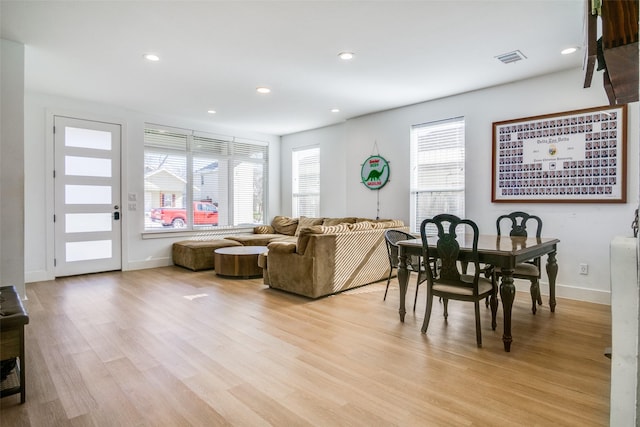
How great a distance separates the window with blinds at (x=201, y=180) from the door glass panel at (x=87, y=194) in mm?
628

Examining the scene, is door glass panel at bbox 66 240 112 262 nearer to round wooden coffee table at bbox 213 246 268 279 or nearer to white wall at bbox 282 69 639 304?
round wooden coffee table at bbox 213 246 268 279

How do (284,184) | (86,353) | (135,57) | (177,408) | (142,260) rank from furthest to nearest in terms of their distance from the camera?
(284,184) → (142,260) → (135,57) → (86,353) → (177,408)

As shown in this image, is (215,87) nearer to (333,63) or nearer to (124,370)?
(333,63)

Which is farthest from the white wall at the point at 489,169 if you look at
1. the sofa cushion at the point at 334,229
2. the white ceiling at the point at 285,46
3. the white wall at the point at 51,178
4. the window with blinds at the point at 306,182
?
the white wall at the point at 51,178

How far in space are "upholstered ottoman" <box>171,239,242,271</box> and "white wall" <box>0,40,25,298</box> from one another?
2426 mm

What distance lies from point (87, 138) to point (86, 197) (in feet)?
3.02

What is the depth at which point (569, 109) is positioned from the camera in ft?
13.2

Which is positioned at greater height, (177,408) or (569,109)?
(569,109)

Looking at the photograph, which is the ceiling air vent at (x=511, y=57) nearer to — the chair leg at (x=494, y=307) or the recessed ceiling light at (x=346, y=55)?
the recessed ceiling light at (x=346, y=55)

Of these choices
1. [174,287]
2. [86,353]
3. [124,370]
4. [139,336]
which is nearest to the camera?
[124,370]

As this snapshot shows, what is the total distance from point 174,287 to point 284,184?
393 cm

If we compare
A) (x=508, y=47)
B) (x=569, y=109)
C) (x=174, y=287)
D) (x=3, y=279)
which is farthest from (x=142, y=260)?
(x=569, y=109)

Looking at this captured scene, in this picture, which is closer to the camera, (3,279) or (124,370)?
(124,370)

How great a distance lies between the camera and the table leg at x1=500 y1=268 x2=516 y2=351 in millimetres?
2631
